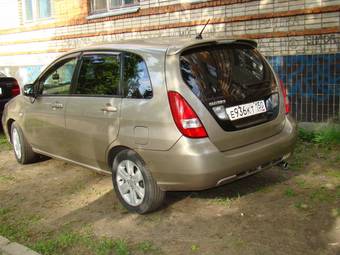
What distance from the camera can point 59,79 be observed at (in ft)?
19.2

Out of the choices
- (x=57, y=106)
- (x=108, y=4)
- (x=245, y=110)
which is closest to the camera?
(x=245, y=110)

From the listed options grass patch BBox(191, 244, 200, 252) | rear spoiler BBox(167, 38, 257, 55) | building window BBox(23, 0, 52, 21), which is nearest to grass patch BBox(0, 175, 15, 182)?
rear spoiler BBox(167, 38, 257, 55)

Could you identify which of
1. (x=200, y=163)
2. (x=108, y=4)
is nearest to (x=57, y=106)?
(x=200, y=163)

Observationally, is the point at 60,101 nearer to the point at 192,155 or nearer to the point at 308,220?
the point at 192,155

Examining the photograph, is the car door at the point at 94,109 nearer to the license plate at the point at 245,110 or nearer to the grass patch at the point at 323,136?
the license plate at the point at 245,110

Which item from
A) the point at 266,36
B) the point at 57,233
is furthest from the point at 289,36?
the point at 57,233

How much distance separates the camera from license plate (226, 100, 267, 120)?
434 cm

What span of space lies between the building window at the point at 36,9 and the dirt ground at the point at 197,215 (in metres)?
8.11

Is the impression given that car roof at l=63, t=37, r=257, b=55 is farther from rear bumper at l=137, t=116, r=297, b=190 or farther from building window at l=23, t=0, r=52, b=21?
building window at l=23, t=0, r=52, b=21

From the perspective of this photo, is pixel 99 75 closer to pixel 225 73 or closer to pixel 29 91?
pixel 225 73

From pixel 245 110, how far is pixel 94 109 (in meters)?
1.59

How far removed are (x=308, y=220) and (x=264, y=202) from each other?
60 cm

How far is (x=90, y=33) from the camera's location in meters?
11.6

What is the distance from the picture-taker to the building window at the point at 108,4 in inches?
421
